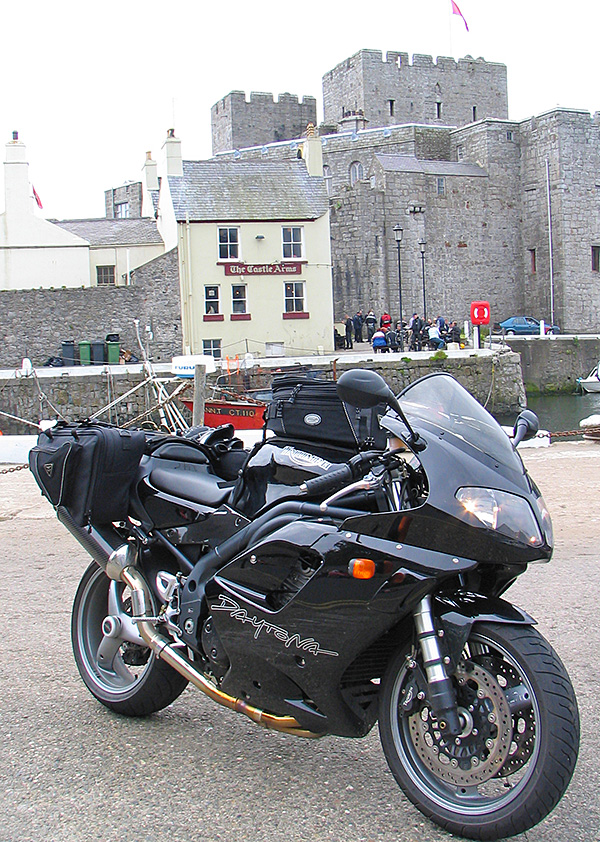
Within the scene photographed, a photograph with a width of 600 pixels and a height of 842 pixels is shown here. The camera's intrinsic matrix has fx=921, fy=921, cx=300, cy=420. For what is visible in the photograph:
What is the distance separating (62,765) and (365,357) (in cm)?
2816

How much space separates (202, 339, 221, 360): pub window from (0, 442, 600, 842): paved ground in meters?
30.6

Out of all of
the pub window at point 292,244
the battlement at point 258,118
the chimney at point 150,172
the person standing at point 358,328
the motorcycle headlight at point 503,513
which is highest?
the battlement at point 258,118

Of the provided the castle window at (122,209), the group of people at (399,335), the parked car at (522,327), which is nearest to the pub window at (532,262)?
the parked car at (522,327)

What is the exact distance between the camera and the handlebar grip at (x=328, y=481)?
2730 mm

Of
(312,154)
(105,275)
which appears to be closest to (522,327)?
(312,154)

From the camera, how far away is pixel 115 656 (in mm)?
3598

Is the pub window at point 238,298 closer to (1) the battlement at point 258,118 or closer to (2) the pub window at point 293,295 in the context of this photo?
(2) the pub window at point 293,295

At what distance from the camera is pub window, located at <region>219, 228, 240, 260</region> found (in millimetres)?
34969

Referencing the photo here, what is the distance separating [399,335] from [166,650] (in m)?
32.8

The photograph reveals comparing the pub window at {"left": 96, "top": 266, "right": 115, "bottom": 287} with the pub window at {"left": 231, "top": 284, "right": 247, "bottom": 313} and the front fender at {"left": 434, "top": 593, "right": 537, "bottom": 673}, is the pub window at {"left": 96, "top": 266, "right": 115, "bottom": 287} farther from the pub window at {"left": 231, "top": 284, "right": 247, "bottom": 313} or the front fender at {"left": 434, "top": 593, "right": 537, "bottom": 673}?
the front fender at {"left": 434, "top": 593, "right": 537, "bottom": 673}

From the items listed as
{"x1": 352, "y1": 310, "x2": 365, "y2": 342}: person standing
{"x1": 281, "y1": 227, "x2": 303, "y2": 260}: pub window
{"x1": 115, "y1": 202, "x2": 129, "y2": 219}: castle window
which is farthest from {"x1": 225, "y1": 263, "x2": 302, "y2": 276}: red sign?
{"x1": 115, "y1": 202, "x2": 129, "y2": 219}: castle window

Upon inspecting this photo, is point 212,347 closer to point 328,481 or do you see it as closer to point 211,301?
point 211,301

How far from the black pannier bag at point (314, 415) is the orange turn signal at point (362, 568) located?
431 mm

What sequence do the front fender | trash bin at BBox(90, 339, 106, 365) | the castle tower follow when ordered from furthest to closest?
the castle tower
trash bin at BBox(90, 339, 106, 365)
the front fender
